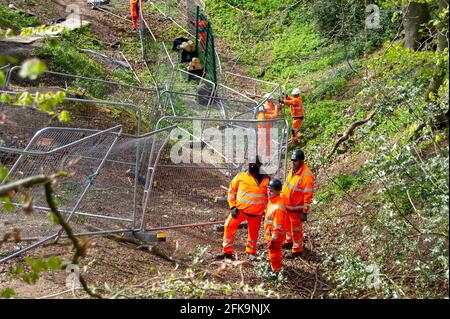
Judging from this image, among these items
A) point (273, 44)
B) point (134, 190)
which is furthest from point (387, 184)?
point (273, 44)

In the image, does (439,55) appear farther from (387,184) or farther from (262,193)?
(262,193)

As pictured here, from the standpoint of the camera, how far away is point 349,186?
1309 centimetres

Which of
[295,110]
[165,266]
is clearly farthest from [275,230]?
[295,110]

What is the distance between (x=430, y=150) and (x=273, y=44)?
13.3 meters

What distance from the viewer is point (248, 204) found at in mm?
9867

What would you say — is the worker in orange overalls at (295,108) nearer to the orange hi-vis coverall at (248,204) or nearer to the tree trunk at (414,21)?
the tree trunk at (414,21)

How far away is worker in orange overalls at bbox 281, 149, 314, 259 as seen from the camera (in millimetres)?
10461

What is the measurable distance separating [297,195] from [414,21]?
5.92m

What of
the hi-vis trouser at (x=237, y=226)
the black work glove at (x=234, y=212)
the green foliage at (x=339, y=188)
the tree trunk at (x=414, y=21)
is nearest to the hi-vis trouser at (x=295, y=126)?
the green foliage at (x=339, y=188)

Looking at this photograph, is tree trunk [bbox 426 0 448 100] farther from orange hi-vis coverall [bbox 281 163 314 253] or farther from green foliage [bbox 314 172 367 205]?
green foliage [bbox 314 172 367 205]

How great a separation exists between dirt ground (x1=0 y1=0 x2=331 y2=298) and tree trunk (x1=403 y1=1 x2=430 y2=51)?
16.9 ft

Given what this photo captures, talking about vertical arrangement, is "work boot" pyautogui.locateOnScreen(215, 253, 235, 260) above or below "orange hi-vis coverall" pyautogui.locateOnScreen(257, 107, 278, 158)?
below

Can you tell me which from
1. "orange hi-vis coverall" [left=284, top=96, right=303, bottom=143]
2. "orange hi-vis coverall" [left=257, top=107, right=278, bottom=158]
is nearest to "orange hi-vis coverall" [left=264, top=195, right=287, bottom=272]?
"orange hi-vis coverall" [left=257, top=107, right=278, bottom=158]
